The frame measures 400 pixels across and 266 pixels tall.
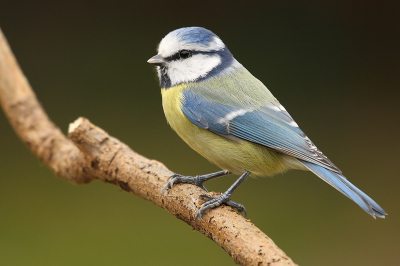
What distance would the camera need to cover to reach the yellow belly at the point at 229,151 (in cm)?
146

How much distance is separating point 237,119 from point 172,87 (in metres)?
0.32

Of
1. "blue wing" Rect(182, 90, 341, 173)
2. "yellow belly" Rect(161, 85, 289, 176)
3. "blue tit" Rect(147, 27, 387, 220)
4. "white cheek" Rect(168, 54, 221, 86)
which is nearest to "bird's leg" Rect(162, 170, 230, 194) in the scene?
"blue tit" Rect(147, 27, 387, 220)

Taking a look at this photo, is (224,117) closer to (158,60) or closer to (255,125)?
(255,125)

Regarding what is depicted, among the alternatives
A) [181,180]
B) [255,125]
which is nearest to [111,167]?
[181,180]

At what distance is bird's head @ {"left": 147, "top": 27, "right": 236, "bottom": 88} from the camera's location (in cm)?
154

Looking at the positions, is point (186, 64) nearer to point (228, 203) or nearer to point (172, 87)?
point (172, 87)

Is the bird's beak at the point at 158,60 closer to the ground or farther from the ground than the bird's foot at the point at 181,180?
farther from the ground

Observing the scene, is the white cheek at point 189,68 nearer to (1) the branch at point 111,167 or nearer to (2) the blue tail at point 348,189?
(1) the branch at point 111,167

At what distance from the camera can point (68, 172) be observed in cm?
191

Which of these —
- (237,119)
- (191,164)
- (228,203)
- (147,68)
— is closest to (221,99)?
(237,119)

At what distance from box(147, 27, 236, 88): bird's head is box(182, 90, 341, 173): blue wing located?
0.38 feet

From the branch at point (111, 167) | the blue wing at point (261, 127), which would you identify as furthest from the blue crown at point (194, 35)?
the branch at point (111, 167)

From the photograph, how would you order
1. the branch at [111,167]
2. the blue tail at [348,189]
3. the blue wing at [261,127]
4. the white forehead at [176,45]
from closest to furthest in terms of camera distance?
the branch at [111,167] → the blue tail at [348,189] → the blue wing at [261,127] → the white forehead at [176,45]

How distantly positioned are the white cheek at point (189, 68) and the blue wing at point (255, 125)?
99 mm
